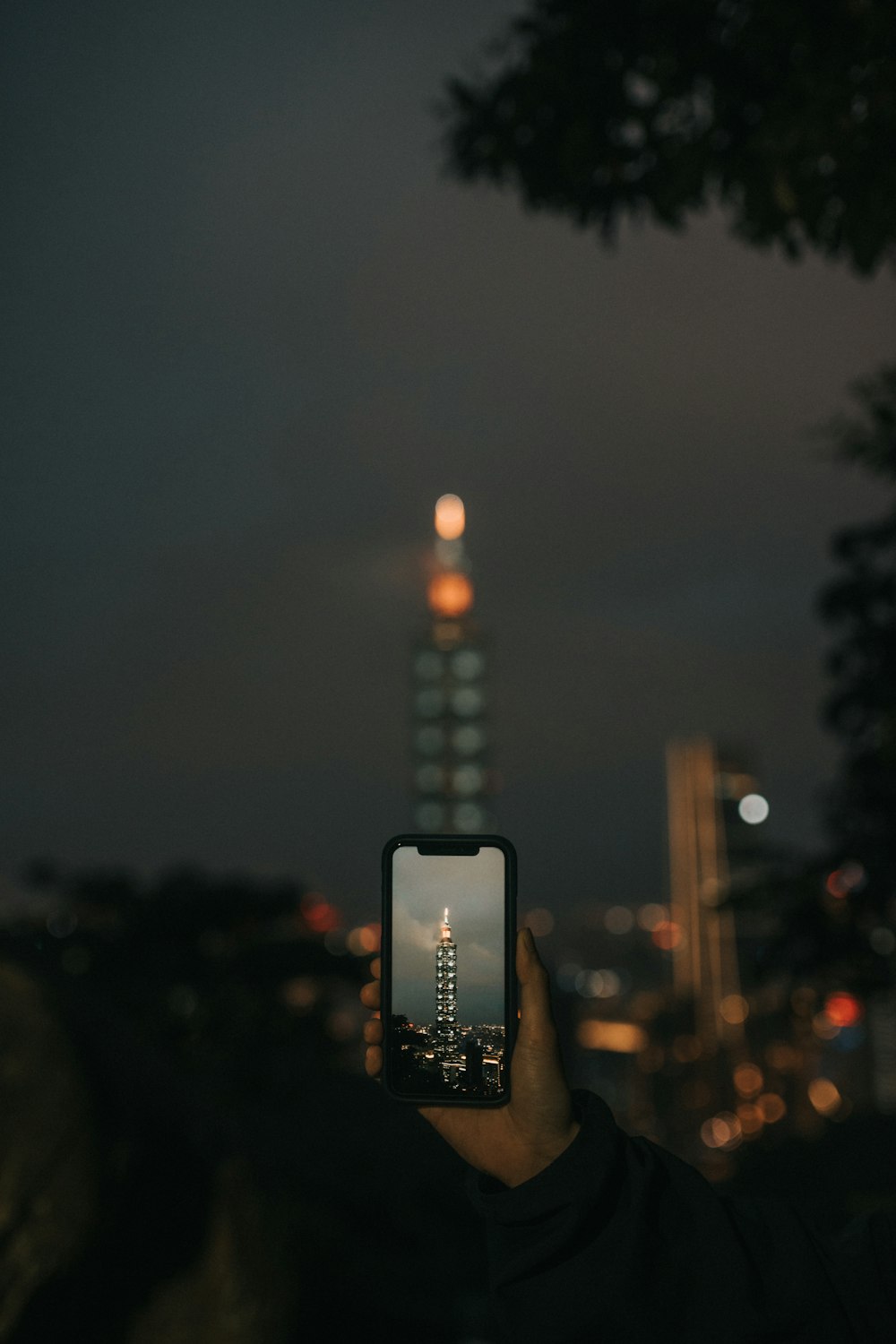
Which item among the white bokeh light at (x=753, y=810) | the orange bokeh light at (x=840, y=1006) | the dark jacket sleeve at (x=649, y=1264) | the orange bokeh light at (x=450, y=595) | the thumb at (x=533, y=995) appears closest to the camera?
the dark jacket sleeve at (x=649, y=1264)

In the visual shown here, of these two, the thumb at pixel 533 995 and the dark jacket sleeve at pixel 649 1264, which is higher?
the thumb at pixel 533 995

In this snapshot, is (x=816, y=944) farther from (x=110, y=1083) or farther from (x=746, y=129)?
(x=746, y=129)

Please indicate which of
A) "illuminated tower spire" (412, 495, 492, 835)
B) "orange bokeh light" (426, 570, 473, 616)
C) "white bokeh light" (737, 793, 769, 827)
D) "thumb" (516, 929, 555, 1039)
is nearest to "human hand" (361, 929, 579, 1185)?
"thumb" (516, 929, 555, 1039)

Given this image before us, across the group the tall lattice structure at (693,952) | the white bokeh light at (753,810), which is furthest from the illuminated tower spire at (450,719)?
the white bokeh light at (753,810)

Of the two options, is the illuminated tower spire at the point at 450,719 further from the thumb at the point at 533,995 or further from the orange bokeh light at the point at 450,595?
the thumb at the point at 533,995

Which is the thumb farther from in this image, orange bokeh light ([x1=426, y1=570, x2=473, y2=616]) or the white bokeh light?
orange bokeh light ([x1=426, y1=570, x2=473, y2=616])
